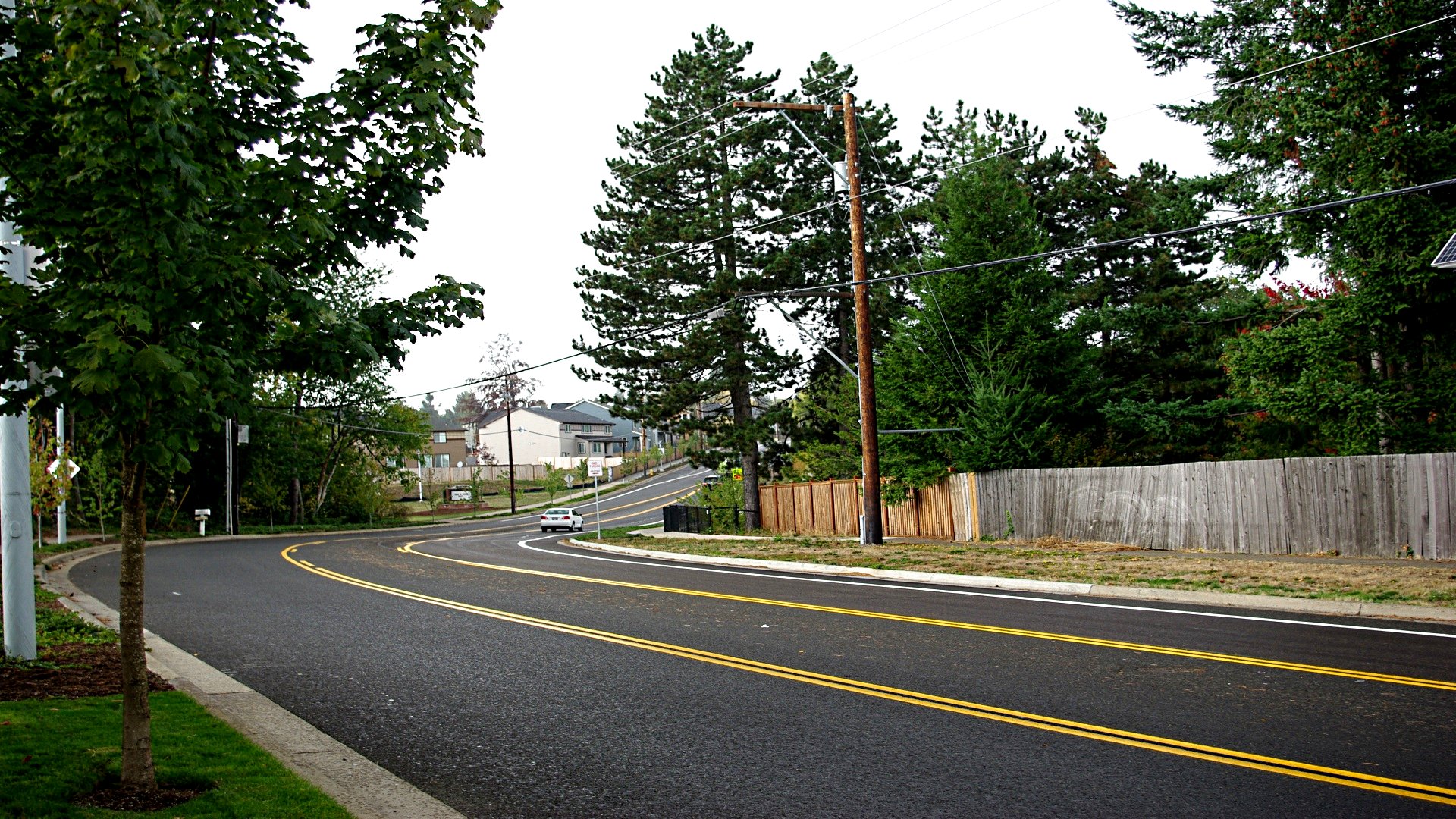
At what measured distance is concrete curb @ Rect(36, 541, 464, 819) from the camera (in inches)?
218

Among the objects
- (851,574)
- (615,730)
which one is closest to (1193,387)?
(851,574)

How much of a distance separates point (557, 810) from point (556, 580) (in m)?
13.4

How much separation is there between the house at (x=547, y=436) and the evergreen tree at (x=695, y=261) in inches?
2749

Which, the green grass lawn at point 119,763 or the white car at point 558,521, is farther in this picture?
the white car at point 558,521

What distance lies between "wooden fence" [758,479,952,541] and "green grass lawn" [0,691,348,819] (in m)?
20.5

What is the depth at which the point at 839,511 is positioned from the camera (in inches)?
1335

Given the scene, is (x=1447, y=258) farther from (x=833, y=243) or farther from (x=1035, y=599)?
(x=833, y=243)

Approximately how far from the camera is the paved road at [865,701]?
5.67 m

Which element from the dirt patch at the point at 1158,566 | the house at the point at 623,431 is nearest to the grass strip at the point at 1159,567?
the dirt patch at the point at 1158,566

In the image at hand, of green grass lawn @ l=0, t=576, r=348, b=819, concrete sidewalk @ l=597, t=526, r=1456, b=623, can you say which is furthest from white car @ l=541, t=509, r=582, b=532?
green grass lawn @ l=0, t=576, r=348, b=819

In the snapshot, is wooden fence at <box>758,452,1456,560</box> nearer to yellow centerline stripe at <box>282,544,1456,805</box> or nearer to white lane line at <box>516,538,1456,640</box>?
white lane line at <box>516,538,1456,640</box>

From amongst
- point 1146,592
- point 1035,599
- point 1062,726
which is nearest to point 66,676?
point 1062,726

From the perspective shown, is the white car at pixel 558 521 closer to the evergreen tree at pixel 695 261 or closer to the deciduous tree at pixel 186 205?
the evergreen tree at pixel 695 261

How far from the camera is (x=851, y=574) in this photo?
18578mm
